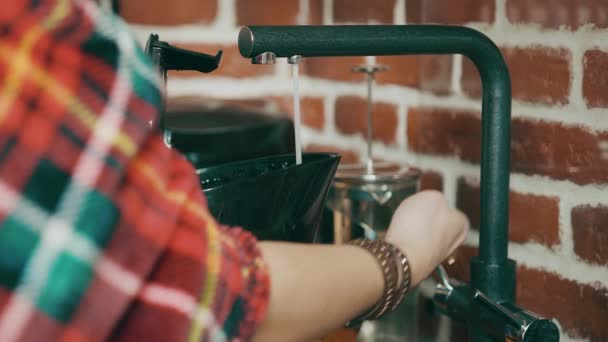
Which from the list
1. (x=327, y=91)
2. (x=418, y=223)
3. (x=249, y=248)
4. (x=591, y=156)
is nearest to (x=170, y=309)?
(x=249, y=248)

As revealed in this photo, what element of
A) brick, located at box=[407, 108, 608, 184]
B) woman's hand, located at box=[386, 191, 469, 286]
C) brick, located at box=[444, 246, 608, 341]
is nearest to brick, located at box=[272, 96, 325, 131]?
brick, located at box=[407, 108, 608, 184]

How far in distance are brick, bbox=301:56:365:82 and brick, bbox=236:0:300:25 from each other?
0.24 ft

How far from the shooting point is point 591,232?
2.43 ft

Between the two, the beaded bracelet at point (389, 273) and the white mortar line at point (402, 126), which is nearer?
the beaded bracelet at point (389, 273)

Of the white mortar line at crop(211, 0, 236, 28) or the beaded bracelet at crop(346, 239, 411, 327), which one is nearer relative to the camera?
the beaded bracelet at crop(346, 239, 411, 327)

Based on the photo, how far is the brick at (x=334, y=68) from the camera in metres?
1.12

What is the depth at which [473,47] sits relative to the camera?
632mm

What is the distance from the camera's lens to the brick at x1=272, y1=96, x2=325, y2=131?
47.1 inches

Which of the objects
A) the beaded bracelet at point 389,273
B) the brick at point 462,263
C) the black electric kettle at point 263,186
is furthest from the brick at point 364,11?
the beaded bracelet at point 389,273

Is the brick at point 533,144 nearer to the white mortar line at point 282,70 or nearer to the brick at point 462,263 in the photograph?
the brick at point 462,263

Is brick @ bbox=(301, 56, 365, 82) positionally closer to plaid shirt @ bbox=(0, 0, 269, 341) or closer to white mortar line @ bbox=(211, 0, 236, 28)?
white mortar line @ bbox=(211, 0, 236, 28)

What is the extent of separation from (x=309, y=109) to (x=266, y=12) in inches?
6.7

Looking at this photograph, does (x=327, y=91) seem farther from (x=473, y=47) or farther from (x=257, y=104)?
(x=473, y=47)

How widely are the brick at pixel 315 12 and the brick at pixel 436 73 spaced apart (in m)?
0.26
